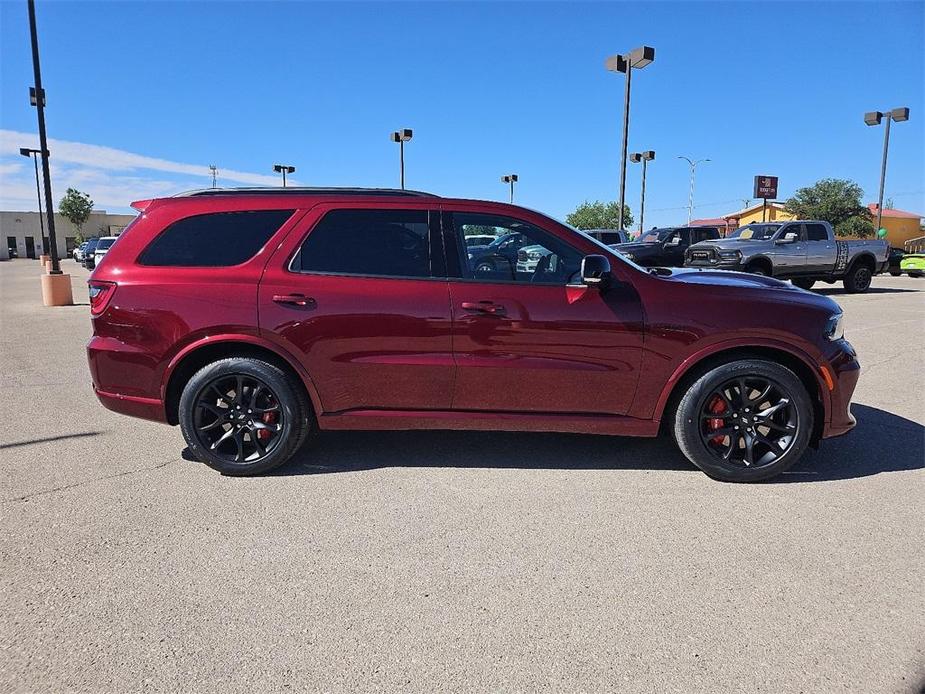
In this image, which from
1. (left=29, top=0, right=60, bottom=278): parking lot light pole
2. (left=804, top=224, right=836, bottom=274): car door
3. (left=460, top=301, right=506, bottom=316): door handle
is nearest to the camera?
(left=460, top=301, right=506, bottom=316): door handle

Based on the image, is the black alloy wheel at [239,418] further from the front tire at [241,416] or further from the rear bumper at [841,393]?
the rear bumper at [841,393]

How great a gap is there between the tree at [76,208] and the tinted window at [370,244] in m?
84.9

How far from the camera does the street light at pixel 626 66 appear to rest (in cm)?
1861

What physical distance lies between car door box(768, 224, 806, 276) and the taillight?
14902mm

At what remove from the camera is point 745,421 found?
389 cm

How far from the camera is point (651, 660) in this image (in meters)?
2.27

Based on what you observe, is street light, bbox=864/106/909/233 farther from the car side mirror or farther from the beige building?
the beige building

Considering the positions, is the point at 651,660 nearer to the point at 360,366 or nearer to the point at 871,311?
the point at 360,366

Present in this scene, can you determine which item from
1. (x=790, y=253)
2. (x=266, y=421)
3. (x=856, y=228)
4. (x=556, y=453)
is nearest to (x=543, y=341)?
(x=556, y=453)

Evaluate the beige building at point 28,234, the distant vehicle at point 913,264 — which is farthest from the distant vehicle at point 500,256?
the beige building at point 28,234

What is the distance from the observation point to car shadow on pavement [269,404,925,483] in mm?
4152

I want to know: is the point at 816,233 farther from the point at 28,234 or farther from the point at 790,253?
the point at 28,234

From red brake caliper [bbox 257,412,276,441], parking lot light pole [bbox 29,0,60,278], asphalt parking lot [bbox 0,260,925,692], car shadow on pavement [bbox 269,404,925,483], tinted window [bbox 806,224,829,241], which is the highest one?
parking lot light pole [bbox 29,0,60,278]

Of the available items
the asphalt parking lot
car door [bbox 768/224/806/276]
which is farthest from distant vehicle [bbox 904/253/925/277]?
the asphalt parking lot
